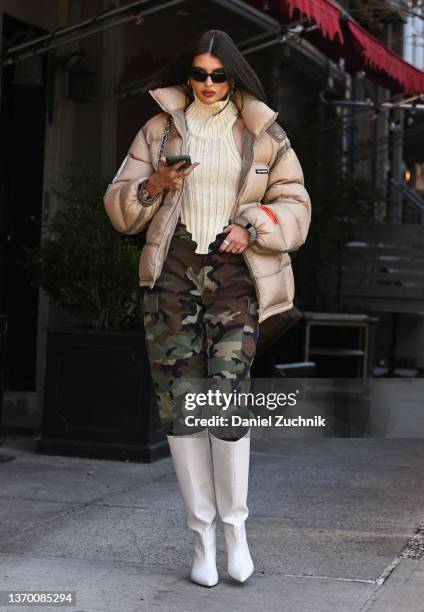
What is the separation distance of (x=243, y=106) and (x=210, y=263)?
1.88 ft

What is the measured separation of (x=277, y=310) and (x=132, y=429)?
2700 millimetres

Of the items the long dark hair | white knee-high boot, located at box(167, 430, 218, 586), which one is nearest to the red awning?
the long dark hair

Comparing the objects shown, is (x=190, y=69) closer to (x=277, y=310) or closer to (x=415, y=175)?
(x=277, y=310)

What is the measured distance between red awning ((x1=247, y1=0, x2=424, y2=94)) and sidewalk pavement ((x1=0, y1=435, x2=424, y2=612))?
8.60 ft

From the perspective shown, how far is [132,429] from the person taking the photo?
21.5 feet

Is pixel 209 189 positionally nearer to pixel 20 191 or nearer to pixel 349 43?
pixel 20 191

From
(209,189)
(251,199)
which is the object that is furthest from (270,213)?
(209,189)

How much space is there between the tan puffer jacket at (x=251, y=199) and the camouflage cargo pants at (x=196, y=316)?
0.17 feet

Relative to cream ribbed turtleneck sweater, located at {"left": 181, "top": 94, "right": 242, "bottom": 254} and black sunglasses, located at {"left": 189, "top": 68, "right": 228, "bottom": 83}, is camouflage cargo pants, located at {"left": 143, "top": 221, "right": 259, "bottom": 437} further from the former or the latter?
black sunglasses, located at {"left": 189, "top": 68, "right": 228, "bottom": 83}

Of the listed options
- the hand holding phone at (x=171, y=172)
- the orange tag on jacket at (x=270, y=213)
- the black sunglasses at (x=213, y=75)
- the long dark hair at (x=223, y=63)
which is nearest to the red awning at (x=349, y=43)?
the long dark hair at (x=223, y=63)

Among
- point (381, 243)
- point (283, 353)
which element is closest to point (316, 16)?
point (283, 353)

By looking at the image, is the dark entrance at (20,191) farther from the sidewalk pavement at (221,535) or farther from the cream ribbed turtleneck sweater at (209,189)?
the cream ribbed turtleneck sweater at (209,189)

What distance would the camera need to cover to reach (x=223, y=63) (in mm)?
3994

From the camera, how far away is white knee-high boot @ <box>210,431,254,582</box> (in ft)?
13.0
